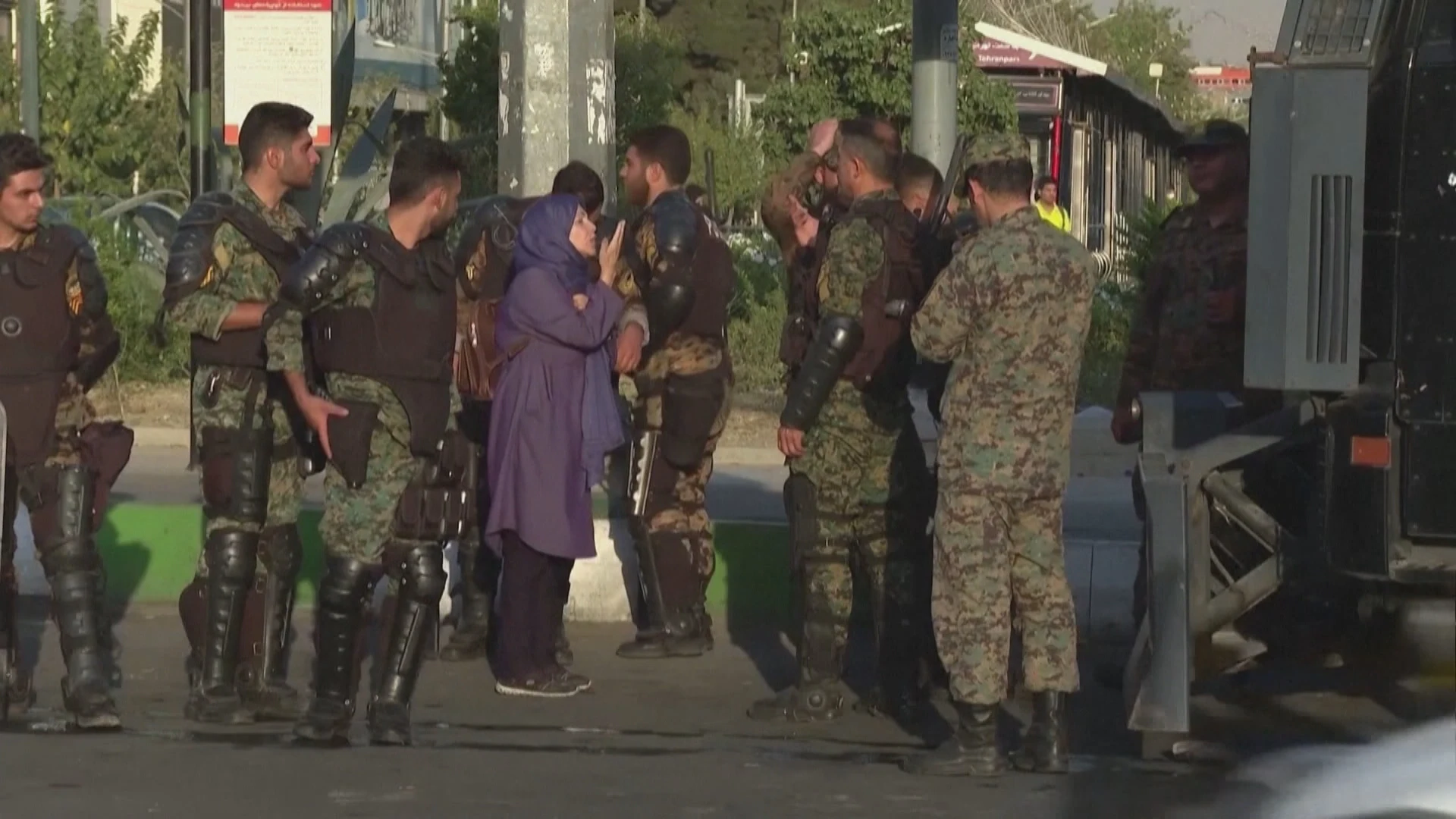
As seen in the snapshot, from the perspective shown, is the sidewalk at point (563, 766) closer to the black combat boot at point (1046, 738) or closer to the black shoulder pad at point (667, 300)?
the black combat boot at point (1046, 738)

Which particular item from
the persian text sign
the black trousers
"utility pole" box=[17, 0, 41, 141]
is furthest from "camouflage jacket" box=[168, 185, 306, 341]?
"utility pole" box=[17, 0, 41, 141]

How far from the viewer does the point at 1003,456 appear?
6.77 metres

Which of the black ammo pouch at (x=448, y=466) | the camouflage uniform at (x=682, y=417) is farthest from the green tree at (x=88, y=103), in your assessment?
the black ammo pouch at (x=448, y=466)

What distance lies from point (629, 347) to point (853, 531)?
1194 mm

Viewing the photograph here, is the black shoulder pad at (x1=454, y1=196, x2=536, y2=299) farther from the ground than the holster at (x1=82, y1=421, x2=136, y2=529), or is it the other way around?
the black shoulder pad at (x1=454, y1=196, x2=536, y2=299)

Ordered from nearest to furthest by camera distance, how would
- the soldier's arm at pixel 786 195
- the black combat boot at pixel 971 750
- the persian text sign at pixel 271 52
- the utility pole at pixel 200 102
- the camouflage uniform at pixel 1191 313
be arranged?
the black combat boot at pixel 971 750
the camouflage uniform at pixel 1191 313
the soldier's arm at pixel 786 195
the persian text sign at pixel 271 52
the utility pole at pixel 200 102

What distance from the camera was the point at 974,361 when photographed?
6844 mm

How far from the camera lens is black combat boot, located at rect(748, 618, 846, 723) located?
7836 millimetres

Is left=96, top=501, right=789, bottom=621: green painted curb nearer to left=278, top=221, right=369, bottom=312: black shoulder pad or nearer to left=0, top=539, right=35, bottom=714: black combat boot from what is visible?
left=0, top=539, right=35, bottom=714: black combat boot

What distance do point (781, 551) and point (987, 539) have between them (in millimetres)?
3031

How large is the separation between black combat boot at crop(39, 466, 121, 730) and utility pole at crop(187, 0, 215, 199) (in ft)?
18.8

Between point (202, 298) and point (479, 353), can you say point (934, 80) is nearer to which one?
point (479, 353)

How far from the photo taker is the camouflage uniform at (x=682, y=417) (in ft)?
29.1

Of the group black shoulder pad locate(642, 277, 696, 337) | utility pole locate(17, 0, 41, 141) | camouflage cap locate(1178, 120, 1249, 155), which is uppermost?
utility pole locate(17, 0, 41, 141)
